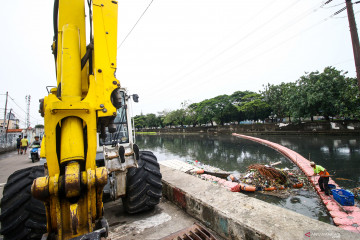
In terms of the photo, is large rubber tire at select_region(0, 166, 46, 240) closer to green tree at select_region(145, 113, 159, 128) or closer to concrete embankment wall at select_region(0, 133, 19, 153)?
concrete embankment wall at select_region(0, 133, 19, 153)

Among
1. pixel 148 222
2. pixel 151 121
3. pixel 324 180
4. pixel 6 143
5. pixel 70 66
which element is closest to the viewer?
pixel 70 66

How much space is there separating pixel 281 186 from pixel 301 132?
2311cm

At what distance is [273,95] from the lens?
112 feet

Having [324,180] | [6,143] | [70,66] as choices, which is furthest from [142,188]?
[6,143]

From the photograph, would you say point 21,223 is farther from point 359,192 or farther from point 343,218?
point 359,192

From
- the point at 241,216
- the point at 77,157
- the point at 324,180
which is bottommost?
the point at 324,180

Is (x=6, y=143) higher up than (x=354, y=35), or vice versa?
(x=354, y=35)

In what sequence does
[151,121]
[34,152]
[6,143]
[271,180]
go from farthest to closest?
[151,121] → [6,143] → [34,152] → [271,180]

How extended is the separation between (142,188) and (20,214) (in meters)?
1.46

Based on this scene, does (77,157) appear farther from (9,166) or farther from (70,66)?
(9,166)

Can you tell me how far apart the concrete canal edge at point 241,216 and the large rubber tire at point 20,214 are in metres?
1.98

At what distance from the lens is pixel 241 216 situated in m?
2.13

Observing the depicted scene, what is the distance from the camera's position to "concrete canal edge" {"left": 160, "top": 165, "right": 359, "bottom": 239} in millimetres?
1777

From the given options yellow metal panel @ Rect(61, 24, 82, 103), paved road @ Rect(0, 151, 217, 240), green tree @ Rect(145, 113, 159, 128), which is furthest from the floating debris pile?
green tree @ Rect(145, 113, 159, 128)
